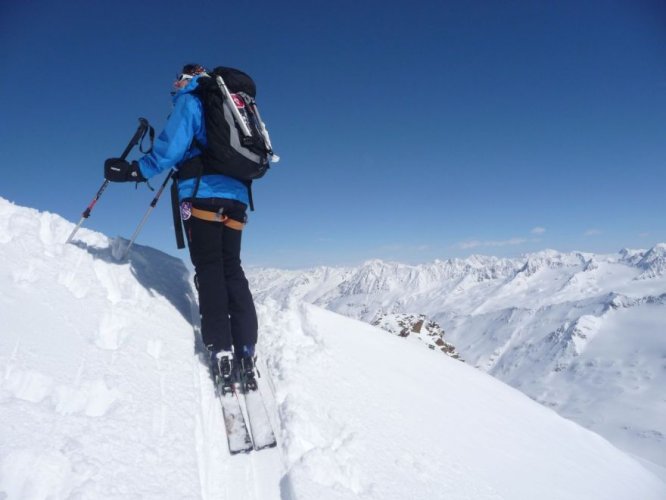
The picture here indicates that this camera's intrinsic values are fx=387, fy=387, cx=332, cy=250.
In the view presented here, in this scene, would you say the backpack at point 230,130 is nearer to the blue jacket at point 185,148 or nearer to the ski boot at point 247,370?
the blue jacket at point 185,148

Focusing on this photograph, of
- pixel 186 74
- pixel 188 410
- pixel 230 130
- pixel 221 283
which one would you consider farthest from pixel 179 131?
pixel 188 410

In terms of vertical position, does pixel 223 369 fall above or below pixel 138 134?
below

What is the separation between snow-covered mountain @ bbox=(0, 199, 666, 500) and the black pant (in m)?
0.53

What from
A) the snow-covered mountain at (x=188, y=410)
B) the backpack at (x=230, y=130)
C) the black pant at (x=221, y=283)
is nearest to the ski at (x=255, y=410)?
the snow-covered mountain at (x=188, y=410)

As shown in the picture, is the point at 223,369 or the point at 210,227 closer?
the point at 223,369

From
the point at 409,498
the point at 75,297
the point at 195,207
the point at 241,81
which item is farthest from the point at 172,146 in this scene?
the point at 409,498

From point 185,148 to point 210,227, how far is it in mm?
988

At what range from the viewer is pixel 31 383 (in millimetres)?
3164

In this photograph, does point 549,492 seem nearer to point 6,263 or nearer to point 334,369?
point 334,369

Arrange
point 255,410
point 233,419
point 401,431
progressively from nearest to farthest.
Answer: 1. point 233,419
2. point 255,410
3. point 401,431

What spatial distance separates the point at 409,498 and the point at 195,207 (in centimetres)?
395

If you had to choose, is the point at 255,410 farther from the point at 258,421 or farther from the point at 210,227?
the point at 210,227

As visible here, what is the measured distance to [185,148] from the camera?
4660 millimetres

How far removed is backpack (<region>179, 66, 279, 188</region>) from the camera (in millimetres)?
4613
